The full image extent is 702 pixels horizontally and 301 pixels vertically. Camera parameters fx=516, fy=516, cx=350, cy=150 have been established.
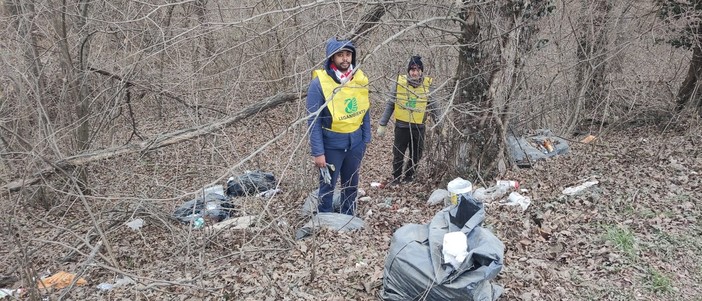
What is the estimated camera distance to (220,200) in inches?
218

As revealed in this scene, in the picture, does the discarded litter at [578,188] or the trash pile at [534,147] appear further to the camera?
the trash pile at [534,147]

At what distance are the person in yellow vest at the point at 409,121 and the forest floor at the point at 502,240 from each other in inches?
21.2

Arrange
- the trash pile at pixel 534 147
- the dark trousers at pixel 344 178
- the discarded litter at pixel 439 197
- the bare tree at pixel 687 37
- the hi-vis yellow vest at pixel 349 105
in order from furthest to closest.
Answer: the bare tree at pixel 687 37 < the trash pile at pixel 534 147 < the discarded litter at pixel 439 197 < the dark trousers at pixel 344 178 < the hi-vis yellow vest at pixel 349 105

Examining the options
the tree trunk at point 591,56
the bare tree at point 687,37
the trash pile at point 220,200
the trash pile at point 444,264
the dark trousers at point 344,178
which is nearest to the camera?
the trash pile at point 444,264

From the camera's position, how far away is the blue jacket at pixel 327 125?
4.40m

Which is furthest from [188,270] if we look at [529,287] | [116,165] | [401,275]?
[116,165]

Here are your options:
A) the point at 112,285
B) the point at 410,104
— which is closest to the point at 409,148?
the point at 410,104

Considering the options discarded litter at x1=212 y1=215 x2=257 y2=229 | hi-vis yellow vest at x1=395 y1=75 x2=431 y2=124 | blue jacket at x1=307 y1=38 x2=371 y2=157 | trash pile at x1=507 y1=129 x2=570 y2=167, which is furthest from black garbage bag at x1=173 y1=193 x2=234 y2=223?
trash pile at x1=507 y1=129 x2=570 y2=167

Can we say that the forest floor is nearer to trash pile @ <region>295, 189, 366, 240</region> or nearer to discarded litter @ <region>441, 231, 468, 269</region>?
trash pile @ <region>295, 189, 366, 240</region>

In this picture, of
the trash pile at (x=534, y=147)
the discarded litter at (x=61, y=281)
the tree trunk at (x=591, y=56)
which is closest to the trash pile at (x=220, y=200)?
the discarded litter at (x=61, y=281)

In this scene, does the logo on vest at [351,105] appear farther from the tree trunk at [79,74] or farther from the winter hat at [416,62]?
the tree trunk at [79,74]

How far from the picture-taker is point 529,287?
137 inches

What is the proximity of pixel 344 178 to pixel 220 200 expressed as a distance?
56.9 inches

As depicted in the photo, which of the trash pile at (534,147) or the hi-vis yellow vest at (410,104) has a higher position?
the hi-vis yellow vest at (410,104)
